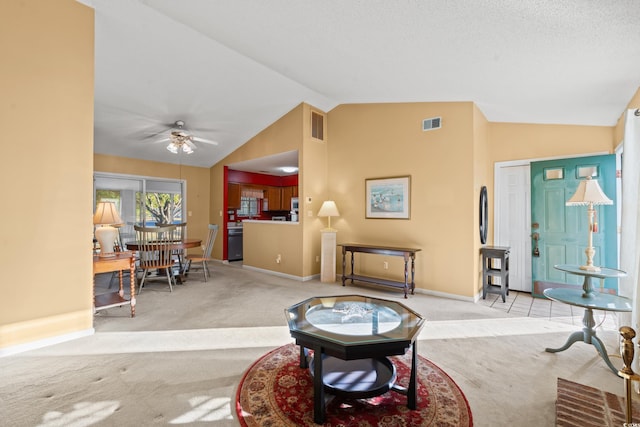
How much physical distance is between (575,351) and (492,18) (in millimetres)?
2980

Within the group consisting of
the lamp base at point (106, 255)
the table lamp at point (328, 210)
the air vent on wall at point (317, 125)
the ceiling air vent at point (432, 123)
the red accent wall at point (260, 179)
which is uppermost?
the air vent on wall at point (317, 125)

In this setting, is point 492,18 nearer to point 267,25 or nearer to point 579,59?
point 579,59

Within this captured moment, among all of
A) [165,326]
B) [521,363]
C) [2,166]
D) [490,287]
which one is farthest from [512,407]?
[2,166]

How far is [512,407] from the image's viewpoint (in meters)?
1.92

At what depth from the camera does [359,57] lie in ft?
11.1

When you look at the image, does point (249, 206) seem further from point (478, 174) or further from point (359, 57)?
point (478, 174)

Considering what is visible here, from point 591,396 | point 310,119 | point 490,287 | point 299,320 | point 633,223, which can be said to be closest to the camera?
point 591,396

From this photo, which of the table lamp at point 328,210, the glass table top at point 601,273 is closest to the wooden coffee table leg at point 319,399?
the glass table top at point 601,273

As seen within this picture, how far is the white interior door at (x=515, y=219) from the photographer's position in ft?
15.0

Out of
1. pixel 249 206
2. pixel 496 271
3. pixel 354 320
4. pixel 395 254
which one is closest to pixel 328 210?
pixel 395 254

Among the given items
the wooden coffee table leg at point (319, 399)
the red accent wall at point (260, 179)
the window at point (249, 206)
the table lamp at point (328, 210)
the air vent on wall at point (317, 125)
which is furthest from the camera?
the window at point (249, 206)

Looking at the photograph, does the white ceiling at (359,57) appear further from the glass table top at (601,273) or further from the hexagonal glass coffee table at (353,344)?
the hexagonal glass coffee table at (353,344)

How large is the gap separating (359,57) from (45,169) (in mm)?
3402

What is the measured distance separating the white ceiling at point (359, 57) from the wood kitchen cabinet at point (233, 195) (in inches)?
97.6
